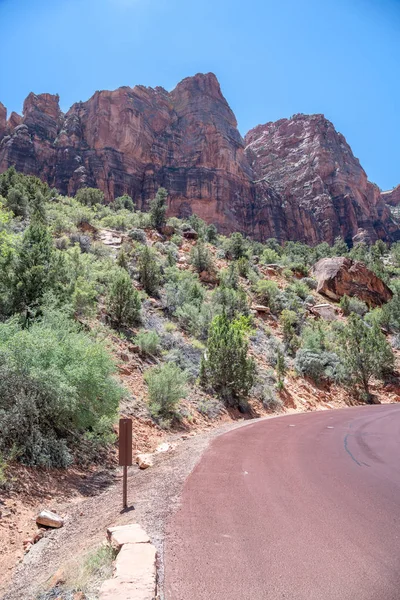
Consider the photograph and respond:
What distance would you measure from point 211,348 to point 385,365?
14.4 m

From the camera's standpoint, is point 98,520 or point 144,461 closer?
point 98,520

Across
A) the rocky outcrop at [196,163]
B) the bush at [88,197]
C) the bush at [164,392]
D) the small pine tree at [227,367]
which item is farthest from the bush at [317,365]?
the rocky outcrop at [196,163]

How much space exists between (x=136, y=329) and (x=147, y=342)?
217cm

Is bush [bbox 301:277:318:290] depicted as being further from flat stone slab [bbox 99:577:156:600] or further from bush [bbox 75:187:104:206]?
flat stone slab [bbox 99:577:156:600]

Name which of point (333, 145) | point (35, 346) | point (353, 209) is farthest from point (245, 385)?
point (333, 145)

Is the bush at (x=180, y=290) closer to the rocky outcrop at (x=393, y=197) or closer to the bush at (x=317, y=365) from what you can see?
the bush at (x=317, y=365)

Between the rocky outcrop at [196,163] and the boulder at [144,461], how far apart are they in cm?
6910

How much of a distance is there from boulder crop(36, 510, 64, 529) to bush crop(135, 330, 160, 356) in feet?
32.4

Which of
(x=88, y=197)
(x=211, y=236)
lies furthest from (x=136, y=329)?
(x=88, y=197)

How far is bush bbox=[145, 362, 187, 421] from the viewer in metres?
11.6

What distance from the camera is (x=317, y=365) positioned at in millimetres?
21969

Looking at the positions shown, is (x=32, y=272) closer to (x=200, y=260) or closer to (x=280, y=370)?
(x=280, y=370)

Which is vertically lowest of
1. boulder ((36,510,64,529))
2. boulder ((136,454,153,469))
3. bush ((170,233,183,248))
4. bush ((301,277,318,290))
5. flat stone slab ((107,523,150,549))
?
boulder ((136,454,153,469))

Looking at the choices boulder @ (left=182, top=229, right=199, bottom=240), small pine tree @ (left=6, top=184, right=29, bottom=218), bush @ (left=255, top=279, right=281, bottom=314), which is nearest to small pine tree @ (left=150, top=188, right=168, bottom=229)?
boulder @ (left=182, top=229, right=199, bottom=240)
